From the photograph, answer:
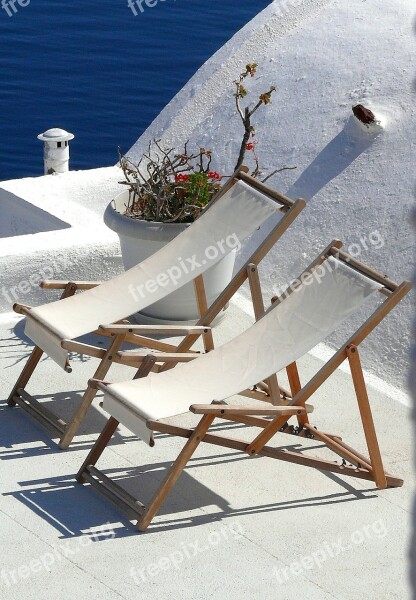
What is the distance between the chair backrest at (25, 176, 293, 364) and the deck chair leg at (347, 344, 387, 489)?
1115 mm

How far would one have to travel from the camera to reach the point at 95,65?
784 inches

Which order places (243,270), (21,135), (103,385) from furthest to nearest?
(21,135) → (243,270) → (103,385)

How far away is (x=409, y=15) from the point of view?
7.86 metres

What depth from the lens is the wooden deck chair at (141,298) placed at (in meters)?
5.17

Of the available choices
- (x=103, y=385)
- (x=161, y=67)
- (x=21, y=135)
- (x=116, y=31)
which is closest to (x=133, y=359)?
(x=103, y=385)

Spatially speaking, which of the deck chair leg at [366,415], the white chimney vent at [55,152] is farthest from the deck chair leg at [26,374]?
the white chimney vent at [55,152]

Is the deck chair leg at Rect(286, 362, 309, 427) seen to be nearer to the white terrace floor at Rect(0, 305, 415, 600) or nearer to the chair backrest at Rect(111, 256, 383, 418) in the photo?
the white terrace floor at Rect(0, 305, 415, 600)

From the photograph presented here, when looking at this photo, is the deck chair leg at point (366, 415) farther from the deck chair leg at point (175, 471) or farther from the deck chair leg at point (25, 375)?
the deck chair leg at point (25, 375)

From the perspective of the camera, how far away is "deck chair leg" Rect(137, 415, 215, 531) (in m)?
4.51

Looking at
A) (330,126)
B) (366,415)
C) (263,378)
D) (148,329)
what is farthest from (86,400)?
(330,126)

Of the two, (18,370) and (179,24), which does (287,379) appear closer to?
(18,370)

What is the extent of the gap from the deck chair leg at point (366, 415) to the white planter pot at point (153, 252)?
5.89ft

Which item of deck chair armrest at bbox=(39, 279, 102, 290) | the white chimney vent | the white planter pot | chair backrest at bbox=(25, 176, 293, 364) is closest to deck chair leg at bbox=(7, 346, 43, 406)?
chair backrest at bbox=(25, 176, 293, 364)

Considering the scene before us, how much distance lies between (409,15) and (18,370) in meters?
3.80
